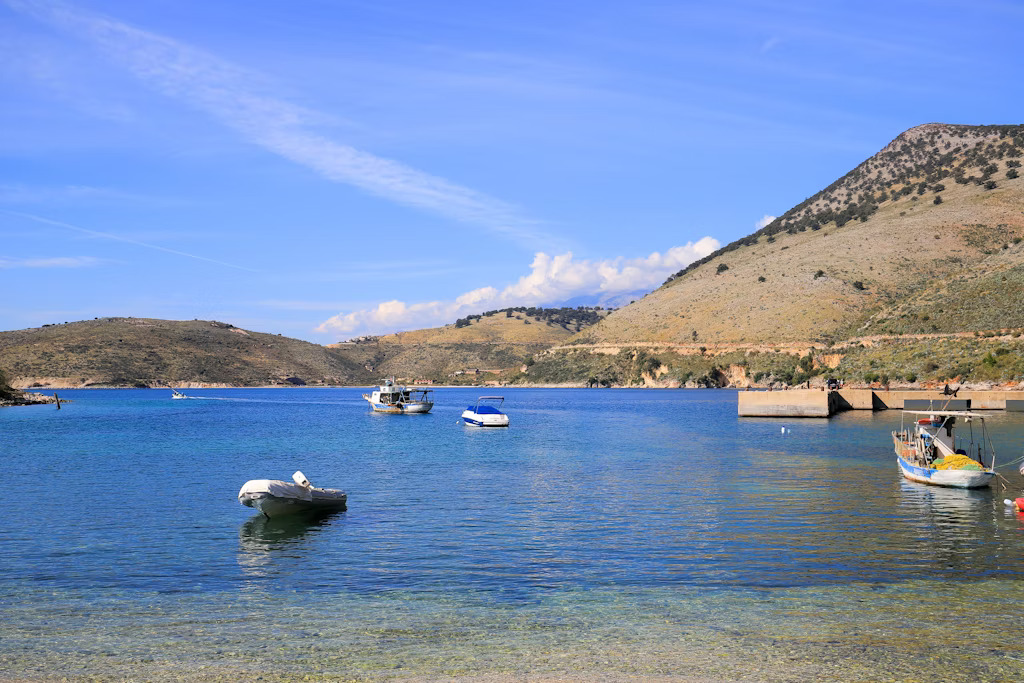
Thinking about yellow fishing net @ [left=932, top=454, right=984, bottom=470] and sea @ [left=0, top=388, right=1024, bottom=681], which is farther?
yellow fishing net @ [left=932, top=454, right=984, bottom=470]

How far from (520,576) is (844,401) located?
8646 cm

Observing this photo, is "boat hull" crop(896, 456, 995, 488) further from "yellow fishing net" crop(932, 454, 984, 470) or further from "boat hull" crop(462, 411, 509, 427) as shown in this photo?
"boat hull" crop(462, 411, 509, 427)

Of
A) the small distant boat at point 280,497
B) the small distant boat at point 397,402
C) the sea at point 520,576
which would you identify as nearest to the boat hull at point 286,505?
the small distant boat at point 280,497

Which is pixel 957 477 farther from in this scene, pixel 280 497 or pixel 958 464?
pixel 280 497

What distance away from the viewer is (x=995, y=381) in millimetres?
94500

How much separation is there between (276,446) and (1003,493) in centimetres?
4627

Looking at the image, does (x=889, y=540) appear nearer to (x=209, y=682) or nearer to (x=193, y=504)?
(x=209, y=682)

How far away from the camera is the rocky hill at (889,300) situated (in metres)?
108

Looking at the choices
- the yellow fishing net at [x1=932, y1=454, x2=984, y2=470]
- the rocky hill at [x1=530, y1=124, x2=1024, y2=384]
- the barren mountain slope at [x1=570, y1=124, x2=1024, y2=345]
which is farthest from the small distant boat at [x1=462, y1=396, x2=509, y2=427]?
the barren mountain slope at [x1=570, y1=124, x2=1024, y2=345]

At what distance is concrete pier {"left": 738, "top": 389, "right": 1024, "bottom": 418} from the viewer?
86.2m

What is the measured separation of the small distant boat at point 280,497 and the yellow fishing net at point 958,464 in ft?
82.1

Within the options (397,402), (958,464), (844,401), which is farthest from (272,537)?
(397,402)

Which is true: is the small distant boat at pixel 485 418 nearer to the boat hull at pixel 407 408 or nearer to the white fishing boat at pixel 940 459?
the boat hull at pixel 407 408

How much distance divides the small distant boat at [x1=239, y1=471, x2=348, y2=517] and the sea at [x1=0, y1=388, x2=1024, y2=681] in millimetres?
619
